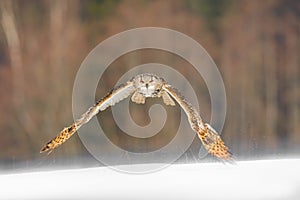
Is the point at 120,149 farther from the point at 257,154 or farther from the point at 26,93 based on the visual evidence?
the point at 257,154

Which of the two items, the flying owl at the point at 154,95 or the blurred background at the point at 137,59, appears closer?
the flying owl at the point at 154,95

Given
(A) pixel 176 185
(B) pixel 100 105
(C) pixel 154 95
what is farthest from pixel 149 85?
(A) pixel 176 185

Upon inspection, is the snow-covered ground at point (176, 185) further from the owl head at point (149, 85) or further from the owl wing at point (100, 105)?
the owl head at point (149, 85)

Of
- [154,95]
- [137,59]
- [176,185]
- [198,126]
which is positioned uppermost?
[137,59]

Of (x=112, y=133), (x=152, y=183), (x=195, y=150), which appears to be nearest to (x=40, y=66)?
(x=112, y=133)

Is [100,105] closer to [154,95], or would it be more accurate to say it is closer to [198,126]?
[154,95]

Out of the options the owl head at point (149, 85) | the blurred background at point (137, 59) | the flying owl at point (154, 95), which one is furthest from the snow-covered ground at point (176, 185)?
the blurred background at point (137, 59)

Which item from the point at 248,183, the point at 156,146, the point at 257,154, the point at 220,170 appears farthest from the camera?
the point at 156,146
